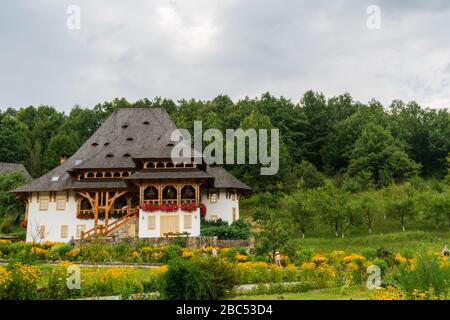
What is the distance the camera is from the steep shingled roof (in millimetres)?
35062

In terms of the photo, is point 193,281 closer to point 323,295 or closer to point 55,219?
point 323,295

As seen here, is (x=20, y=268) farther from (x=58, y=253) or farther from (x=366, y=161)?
(x=366, y=161)

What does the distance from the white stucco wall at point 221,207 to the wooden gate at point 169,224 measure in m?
4.99

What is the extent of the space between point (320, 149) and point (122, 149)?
3266 centimetres

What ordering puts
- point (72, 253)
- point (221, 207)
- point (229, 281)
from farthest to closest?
point (221, 207)
point (72, 253)
point (229, 281)

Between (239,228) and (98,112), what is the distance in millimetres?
44725

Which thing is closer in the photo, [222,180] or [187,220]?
[187,220]

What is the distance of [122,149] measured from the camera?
124ft

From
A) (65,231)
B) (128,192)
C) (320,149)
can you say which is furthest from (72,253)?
(320,149)

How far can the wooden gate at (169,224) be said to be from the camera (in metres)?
32.0

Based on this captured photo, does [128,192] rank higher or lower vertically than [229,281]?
higher

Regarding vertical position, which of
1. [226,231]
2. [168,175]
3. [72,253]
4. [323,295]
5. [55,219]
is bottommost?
[323,295]

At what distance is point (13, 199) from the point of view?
41.0 meters

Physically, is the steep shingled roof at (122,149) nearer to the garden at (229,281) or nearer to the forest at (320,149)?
the forest at (320,149)
